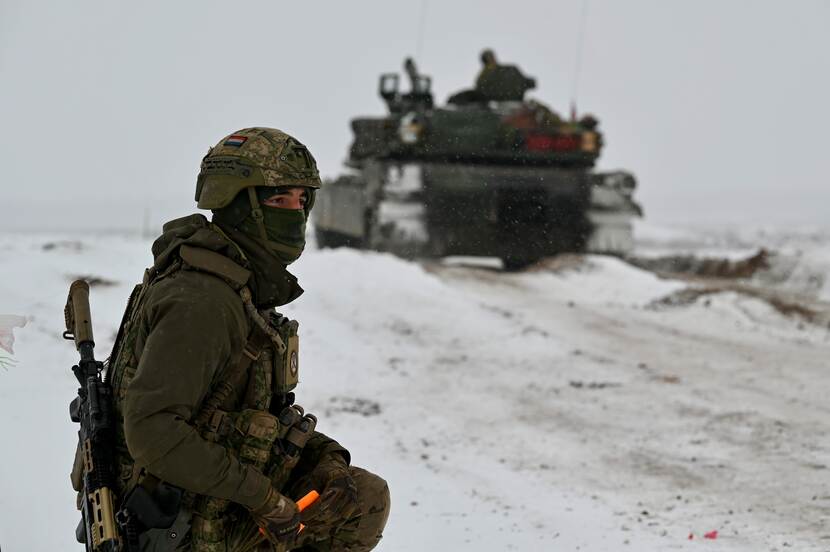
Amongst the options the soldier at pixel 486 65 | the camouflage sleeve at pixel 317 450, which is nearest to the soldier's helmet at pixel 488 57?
the soldier at pixel 486 65

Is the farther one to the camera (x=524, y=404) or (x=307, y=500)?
(x=524, y=404)

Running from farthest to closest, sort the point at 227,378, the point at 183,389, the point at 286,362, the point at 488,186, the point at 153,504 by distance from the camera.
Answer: the point at 488,186 < the point at 286,362 < the point at 227,378 < the point at 153,504 < the point at 183,389

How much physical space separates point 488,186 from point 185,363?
38.5ft

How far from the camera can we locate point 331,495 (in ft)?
9.88

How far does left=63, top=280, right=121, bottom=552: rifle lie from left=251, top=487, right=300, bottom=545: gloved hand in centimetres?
38

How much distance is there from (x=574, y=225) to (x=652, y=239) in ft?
27.8

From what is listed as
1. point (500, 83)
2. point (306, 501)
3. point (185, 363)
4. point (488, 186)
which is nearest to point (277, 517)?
point (306, 501)

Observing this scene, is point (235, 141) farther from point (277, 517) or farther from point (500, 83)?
point (500, 83)

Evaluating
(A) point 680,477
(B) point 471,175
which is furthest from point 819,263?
(A) point 680,477

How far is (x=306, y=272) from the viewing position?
1031 cm

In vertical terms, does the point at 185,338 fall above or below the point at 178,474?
above

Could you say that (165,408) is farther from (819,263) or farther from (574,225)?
(574,225)

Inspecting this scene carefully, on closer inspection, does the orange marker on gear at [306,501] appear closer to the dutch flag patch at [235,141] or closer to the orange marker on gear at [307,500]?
the orange marker on gear at [307,500]

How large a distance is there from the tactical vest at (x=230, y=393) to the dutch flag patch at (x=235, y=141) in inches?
13.5
